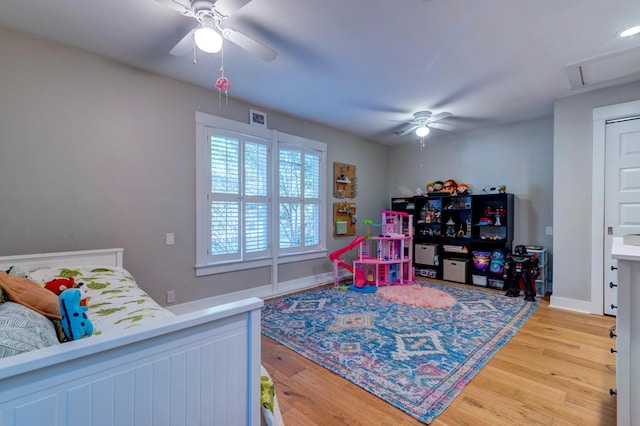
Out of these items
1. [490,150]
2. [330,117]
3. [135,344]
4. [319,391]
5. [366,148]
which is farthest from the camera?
[366,148]

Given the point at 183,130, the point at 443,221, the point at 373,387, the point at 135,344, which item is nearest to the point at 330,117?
the point at 183,130

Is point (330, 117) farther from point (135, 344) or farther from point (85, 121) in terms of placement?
point (135, 344)

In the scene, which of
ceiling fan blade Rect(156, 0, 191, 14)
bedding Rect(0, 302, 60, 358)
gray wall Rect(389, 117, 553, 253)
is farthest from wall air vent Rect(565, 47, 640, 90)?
bedding Rect(0, 302, 60, 358)

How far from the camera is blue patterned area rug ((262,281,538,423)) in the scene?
1898 millimetres

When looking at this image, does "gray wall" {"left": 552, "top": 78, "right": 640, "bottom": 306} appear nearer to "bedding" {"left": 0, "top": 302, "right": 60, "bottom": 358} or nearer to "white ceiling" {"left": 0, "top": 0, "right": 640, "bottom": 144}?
"white ceiling" {"left": 0, "top": 0, "right": 640, "bottom": 144}

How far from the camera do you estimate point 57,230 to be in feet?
7.91

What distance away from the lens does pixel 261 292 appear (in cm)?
381

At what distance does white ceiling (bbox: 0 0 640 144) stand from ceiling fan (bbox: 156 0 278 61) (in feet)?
0.72

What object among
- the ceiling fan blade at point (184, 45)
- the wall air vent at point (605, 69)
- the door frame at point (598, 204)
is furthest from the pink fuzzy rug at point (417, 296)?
the ceiling fan blade at point (184, 45)

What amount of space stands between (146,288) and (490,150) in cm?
525

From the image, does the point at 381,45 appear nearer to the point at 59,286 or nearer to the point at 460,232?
the point at 59,286

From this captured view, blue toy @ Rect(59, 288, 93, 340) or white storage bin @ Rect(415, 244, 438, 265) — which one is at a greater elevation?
blue toy @ Rect(59, 288, 93, 340)

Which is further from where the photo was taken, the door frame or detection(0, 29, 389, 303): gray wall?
the door frame

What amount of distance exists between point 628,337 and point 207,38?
280 centimetres
